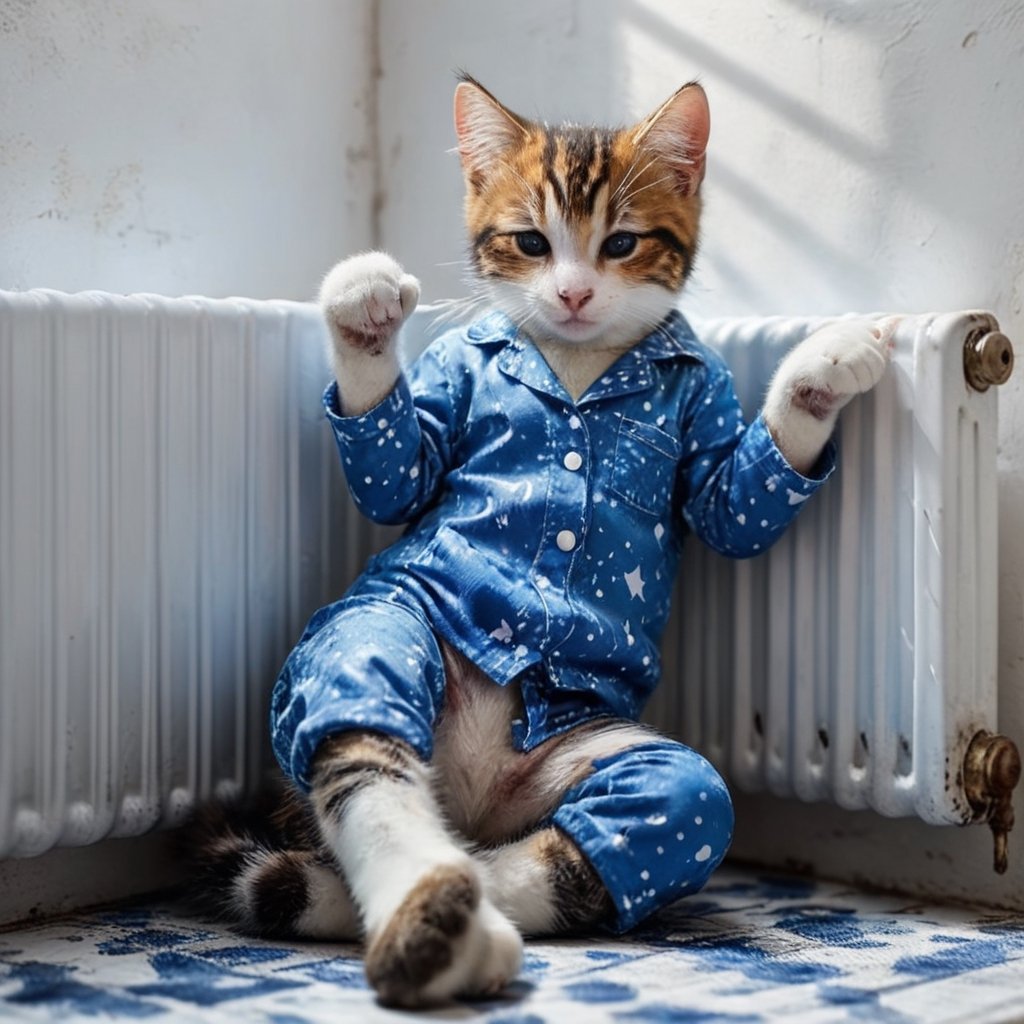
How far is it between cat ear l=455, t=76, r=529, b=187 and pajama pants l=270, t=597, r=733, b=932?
20.7 inches

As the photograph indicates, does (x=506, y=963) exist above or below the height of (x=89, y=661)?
below

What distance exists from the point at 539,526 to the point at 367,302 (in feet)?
0.91

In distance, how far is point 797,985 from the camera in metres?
1.15

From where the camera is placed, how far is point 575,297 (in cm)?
140

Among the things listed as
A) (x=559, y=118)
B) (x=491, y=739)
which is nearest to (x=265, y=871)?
(x=491, y=739)

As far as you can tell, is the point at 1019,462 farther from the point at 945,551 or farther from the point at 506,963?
the point at 506,963

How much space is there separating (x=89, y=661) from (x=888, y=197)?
0.98 m

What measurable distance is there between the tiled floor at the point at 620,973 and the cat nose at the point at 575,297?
604mm

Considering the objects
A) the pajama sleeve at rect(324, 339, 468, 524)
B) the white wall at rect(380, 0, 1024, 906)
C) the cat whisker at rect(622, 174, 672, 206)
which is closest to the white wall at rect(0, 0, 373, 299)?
the white wall at rect(380, 0, 1024, 906)

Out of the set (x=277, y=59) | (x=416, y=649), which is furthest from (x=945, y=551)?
(x=277, y=59)

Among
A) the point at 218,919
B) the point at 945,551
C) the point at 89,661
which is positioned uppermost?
the point at 945,551

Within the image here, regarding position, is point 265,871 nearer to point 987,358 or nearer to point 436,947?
point 436,947

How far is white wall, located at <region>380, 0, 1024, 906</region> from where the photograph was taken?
1482 mm

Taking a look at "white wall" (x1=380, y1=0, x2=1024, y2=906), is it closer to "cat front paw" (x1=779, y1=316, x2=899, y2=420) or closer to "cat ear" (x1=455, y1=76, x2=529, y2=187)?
"cat front paw" (x1=779, y1=316, x2=899, y2=420)
